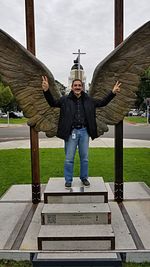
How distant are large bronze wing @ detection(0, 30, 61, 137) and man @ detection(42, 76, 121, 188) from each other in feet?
0.69

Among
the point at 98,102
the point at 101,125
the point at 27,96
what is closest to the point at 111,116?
the point at 101,125

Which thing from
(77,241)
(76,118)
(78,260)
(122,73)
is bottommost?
(78,260)

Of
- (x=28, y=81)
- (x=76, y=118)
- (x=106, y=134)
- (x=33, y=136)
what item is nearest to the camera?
(x=76, y=118)

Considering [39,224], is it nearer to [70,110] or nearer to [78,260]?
[78,260]

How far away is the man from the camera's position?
14.4 feet

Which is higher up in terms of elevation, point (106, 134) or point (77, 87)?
point (77, 87)

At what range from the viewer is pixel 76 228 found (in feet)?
12.5

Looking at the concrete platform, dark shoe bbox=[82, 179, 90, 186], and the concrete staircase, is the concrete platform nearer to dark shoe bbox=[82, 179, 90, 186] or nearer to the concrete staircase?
the concrete staircase

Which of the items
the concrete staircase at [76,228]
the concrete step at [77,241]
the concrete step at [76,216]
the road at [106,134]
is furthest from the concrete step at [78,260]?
the road at [106,134]

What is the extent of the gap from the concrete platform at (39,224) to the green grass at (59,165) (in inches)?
36.6

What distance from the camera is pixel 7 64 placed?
4.53 meters

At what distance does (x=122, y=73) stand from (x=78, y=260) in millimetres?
2736

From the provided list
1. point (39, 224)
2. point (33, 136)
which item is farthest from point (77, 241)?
point (33, 136)

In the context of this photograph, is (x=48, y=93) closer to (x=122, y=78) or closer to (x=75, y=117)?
(x=75, y=117)
